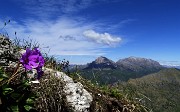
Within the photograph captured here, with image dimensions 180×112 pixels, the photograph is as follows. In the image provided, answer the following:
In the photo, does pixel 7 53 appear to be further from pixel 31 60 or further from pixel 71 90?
pixel 31 60

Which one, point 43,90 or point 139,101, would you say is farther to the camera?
point 139,101

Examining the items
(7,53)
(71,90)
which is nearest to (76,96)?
(71,90)

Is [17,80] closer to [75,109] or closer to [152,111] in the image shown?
[75,109]

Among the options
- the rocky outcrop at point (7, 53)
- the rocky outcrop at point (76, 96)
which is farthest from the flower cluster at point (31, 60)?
the rocky outcrop at point (7, 53)

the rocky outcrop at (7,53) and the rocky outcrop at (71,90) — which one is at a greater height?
the rocky outcrop at (7,53)

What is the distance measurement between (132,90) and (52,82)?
379cm

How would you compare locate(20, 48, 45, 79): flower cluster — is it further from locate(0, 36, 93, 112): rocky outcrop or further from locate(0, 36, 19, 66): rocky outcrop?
locate(0, 36, 19, 66): rocky outcrop

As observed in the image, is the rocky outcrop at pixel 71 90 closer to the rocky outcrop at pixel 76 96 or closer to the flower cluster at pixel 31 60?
the rocky outcrop at pixel 76 96

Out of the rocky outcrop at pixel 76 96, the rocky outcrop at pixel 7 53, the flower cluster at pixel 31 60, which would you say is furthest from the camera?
the rocky outcrop at pixel 7 53

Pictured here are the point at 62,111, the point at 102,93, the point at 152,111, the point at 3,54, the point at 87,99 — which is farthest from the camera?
the point at 152,111

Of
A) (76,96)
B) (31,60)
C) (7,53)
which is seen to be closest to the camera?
(31,60)

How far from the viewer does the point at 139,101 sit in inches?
375

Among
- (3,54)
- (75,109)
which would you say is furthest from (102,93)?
(3,54)

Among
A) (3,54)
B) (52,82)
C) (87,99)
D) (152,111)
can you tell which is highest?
(3,54)
